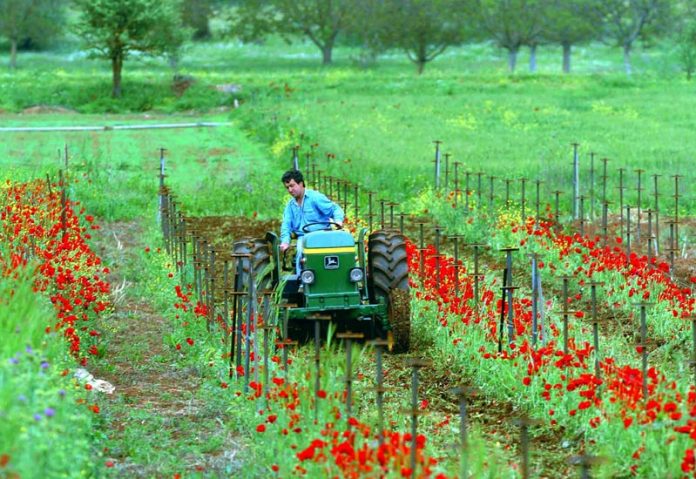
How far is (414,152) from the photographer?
26750mm

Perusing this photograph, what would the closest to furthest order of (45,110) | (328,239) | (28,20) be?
1. (328,239)
2. (45,110)
3. (28,20)

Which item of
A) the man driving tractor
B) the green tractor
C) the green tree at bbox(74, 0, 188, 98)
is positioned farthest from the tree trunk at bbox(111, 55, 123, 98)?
the green tractor

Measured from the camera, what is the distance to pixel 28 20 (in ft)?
214

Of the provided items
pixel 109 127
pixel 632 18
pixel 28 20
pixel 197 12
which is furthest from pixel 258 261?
pixel 197 12

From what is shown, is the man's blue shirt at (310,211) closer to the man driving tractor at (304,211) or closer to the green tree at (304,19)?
the man driving tractor at (304,211)

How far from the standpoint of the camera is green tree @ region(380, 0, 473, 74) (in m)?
61.2

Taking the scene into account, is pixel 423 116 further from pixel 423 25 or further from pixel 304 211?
pixel 423 25

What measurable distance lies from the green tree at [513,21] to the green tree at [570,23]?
593 millimetres

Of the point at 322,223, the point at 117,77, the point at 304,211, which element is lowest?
the point at 322,223

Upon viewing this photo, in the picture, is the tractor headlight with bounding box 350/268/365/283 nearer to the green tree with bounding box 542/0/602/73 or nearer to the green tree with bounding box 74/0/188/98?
the green tree with bounding box 74/0/188/98

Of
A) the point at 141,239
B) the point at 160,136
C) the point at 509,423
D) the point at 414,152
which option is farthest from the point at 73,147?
the point at 509,423

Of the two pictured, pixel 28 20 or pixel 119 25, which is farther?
pixel 28 20

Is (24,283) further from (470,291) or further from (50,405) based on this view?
(470,291)

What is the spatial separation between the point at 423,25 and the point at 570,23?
7.69 m
